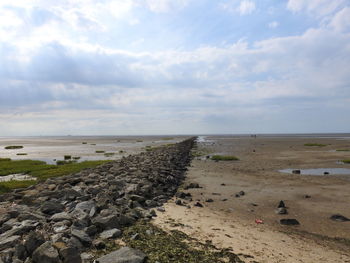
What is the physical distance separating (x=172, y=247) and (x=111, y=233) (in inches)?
62.8

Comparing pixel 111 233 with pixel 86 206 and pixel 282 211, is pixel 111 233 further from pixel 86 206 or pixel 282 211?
pixel 282 211

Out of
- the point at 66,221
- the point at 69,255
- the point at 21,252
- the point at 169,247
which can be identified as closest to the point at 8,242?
the point at 21,252

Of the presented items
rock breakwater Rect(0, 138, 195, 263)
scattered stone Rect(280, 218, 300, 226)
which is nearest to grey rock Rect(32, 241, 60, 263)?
rock breakwater Rect(0, 138, 195, 263)

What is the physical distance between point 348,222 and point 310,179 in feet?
31.3

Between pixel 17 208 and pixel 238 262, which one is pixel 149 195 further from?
pixel 238 262

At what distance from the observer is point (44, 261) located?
4602 mm

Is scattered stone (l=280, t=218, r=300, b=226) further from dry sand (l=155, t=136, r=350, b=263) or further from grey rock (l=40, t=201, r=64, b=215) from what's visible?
grey rock (l=40, t=201, r=64, b=215)

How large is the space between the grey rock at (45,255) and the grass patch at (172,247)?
5.61 feet

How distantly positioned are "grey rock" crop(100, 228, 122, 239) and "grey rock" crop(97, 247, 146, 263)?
1.06m

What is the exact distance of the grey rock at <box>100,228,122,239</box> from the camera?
20.4 ft

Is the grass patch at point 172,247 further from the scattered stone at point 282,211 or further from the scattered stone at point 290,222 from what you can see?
the scattered stone at point 282,211

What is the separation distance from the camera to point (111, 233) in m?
6.33

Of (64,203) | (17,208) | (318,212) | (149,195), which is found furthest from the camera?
(149,195)

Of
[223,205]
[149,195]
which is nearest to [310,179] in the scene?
[223,205]
